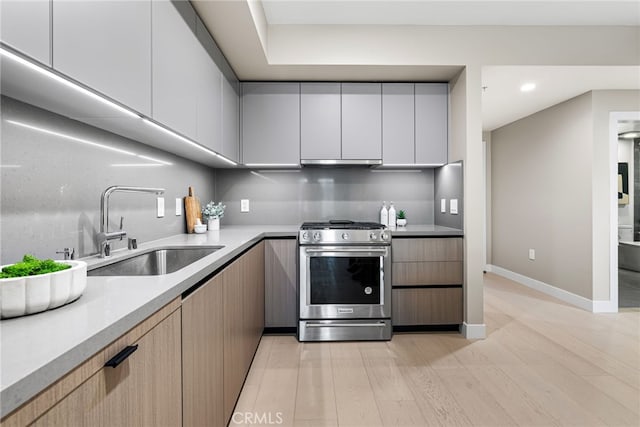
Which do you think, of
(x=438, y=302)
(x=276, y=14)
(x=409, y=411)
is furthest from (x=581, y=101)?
(x=409, y=411)

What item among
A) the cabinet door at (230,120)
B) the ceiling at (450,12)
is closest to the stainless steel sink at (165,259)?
the cabinet door at (230,120)

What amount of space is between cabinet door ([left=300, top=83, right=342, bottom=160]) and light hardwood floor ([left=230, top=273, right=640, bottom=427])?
1.65 m

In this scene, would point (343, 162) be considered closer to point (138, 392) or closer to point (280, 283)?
point (280, 283)

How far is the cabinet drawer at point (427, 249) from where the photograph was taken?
2518 millimetres

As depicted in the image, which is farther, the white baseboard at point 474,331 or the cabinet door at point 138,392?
the white baseboard at point 474,331

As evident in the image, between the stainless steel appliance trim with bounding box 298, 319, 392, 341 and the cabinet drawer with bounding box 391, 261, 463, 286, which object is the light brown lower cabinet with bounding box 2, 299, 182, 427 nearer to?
the stainless steel appliance trim with bounding box 298, 319, 392, 341

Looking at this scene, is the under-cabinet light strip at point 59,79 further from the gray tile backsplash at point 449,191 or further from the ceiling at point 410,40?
the gray tile backsplash at point 449,191

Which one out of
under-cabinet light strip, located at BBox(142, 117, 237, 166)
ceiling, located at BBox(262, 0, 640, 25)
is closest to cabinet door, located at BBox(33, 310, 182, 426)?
under-cabinet light strip, located at BBox(142, 117, 237, 166)

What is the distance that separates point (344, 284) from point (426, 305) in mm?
727

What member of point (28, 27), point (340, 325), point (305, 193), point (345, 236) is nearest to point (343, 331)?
point (340, 325)

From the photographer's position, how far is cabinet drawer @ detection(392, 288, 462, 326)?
2.53 m

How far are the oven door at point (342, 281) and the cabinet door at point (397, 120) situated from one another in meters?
0.93

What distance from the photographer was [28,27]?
0.73 metres

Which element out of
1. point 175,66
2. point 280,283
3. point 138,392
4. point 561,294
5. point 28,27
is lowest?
point 561,294
